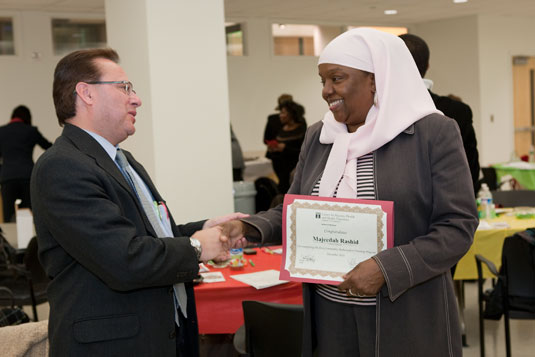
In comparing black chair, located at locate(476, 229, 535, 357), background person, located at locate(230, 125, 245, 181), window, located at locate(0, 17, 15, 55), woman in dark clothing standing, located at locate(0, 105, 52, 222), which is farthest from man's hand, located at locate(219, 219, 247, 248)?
window, located at locate(0, 17, 15, 55)

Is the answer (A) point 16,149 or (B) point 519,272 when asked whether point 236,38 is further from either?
(B) point 519,272

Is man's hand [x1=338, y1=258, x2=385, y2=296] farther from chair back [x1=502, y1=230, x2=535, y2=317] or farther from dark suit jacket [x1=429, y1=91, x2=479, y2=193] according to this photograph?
chair back [x1=502, y1=230, x2=535, y2=317]

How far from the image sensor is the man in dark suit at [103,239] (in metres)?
1.92

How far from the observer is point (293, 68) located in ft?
40.6

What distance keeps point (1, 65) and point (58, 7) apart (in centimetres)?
126

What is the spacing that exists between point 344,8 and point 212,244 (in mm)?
9767

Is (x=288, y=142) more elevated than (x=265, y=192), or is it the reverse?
(x=288, y=142)

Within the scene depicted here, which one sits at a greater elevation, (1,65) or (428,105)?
(1,65)

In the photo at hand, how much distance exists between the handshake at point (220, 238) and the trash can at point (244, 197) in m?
3.79

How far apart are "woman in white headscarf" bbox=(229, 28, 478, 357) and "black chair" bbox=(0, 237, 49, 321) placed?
319 centimetres

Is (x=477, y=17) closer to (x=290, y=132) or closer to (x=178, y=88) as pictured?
(x=290, y=132)

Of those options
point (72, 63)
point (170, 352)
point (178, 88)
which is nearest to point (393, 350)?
point (170, 352)

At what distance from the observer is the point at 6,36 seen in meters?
9.98

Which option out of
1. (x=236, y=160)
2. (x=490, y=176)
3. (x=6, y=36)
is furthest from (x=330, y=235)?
(x=6, y=36)
